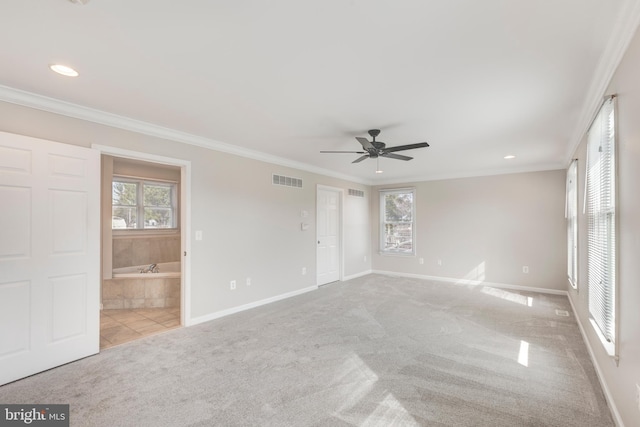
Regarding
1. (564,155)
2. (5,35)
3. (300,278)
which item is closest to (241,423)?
(5,35)

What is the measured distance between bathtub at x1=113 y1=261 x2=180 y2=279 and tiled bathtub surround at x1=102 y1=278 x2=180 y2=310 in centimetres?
6

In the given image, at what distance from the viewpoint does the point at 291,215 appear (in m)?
5.30

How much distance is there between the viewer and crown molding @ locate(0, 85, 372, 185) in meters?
2.55

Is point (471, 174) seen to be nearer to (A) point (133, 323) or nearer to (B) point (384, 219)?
(B) point (384, 219)

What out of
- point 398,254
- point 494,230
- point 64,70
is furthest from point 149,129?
point 494,230

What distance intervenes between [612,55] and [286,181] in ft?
13.8

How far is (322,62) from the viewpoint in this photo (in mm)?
2072

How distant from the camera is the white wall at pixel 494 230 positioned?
17.7 ft

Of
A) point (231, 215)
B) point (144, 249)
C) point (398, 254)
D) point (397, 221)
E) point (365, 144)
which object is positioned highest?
point (365, 144)

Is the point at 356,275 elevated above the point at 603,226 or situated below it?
below

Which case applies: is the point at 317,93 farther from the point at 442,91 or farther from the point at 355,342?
the point at 355,342

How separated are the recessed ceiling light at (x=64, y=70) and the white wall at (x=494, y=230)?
6349 millimetres

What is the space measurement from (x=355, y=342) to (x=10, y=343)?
3.16 meters

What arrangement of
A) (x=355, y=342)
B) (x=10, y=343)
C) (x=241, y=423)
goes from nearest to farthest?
1. (x=241, y=423)
2. (x=10, y=343)
3. (x=355, y=342)
